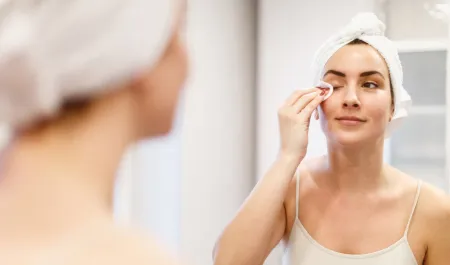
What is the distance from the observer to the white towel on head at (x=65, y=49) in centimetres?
33

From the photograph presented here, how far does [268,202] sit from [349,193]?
0.65ft

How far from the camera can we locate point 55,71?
1.11 ft

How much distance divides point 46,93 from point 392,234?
88cm

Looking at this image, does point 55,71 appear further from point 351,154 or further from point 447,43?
point 447,43

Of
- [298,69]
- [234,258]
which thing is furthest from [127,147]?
[298,69]

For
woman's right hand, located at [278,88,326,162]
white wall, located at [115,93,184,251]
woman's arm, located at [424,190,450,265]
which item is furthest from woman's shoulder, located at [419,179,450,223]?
white wall, located at [115,93,184,251]

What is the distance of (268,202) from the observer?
102 cm

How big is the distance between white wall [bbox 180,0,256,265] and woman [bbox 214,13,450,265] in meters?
0.63

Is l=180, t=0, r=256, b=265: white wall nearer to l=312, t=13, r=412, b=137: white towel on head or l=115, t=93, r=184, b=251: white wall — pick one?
l=115, t=93, r=184, b=251: white wall

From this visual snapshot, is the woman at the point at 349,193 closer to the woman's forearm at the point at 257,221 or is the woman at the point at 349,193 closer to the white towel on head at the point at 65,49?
the woman's forearm at the point at 257,221

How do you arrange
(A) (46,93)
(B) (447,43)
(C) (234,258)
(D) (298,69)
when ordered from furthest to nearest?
1. (D) (298,69)
2. (B) (447,43)
3. (C) (234,258)
4. (A) (46,93)

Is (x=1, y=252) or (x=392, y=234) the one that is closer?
(x=1, y=252)

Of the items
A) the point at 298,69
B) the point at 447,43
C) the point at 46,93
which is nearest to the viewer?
the point at 46,93

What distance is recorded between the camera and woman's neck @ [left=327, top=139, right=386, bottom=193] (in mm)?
1069
